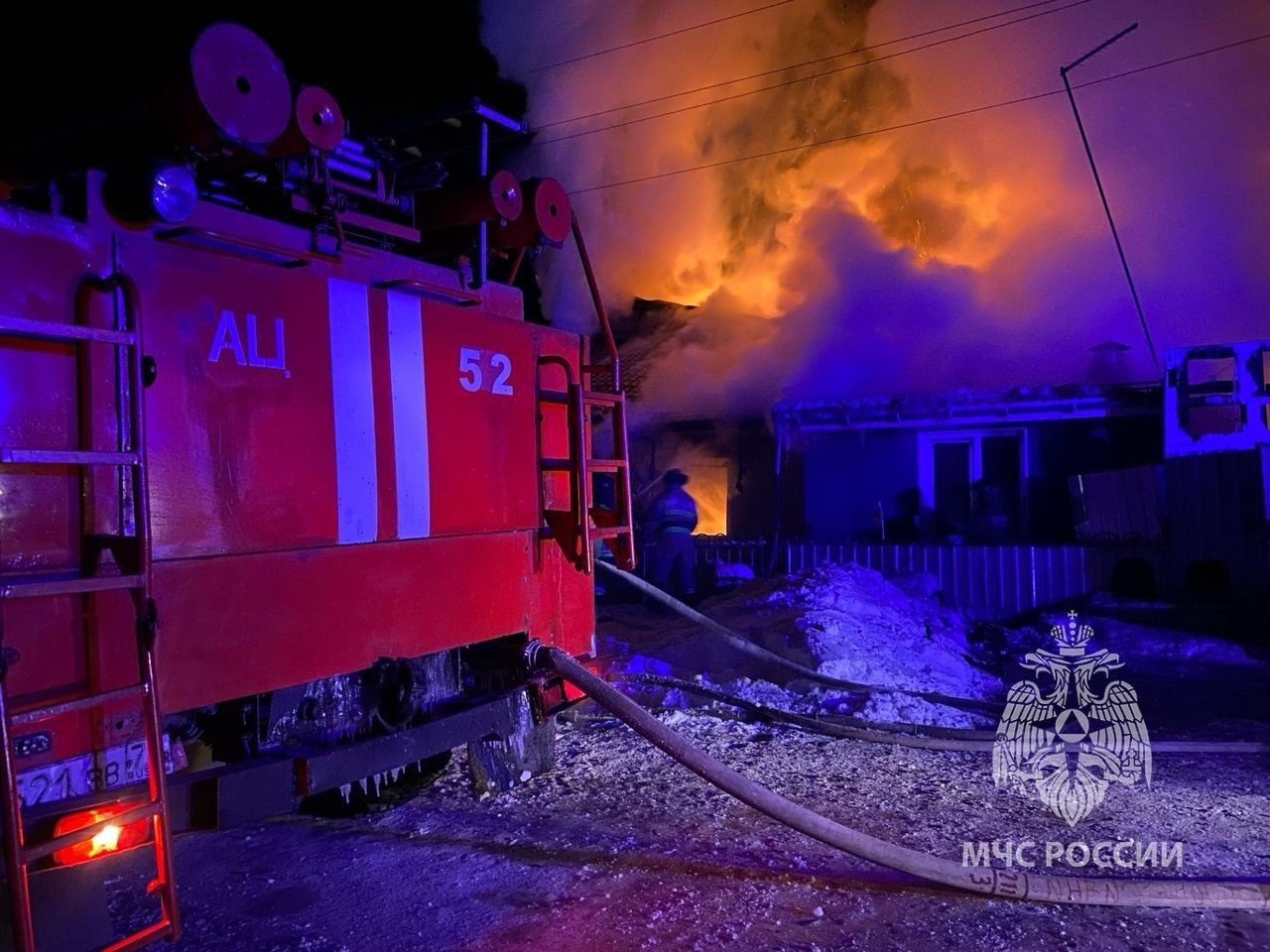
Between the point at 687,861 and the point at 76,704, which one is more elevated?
the point at 76,704

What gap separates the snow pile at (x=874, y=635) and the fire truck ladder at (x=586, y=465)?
319 cm

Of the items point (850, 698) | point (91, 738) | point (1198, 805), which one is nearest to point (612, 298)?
point (850, 698)

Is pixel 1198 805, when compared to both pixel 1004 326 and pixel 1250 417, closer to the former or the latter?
pixel 1250 417

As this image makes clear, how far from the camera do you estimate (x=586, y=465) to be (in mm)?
4465

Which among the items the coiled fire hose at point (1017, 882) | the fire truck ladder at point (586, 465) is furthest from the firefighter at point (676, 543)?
the coiled fire hose at point (1017, 882)

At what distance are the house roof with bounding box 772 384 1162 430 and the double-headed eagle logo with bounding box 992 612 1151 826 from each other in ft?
14.0

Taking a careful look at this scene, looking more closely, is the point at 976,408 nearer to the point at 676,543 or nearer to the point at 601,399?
the point at 676,543

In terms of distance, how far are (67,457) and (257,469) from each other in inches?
27.5

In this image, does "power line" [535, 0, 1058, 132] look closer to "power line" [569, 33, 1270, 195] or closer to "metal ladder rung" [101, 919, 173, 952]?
"power line" [569, 33, 1270, 195]

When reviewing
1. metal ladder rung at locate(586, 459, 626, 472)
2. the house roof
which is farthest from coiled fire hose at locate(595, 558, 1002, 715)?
the house roof

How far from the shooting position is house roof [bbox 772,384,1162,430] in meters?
11.8

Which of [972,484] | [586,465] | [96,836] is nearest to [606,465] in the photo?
[586,465]

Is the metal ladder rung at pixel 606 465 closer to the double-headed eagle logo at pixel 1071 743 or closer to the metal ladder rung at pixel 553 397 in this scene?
the metal ladder rung at pixel 553 397

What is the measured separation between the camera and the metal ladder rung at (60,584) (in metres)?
2.36
